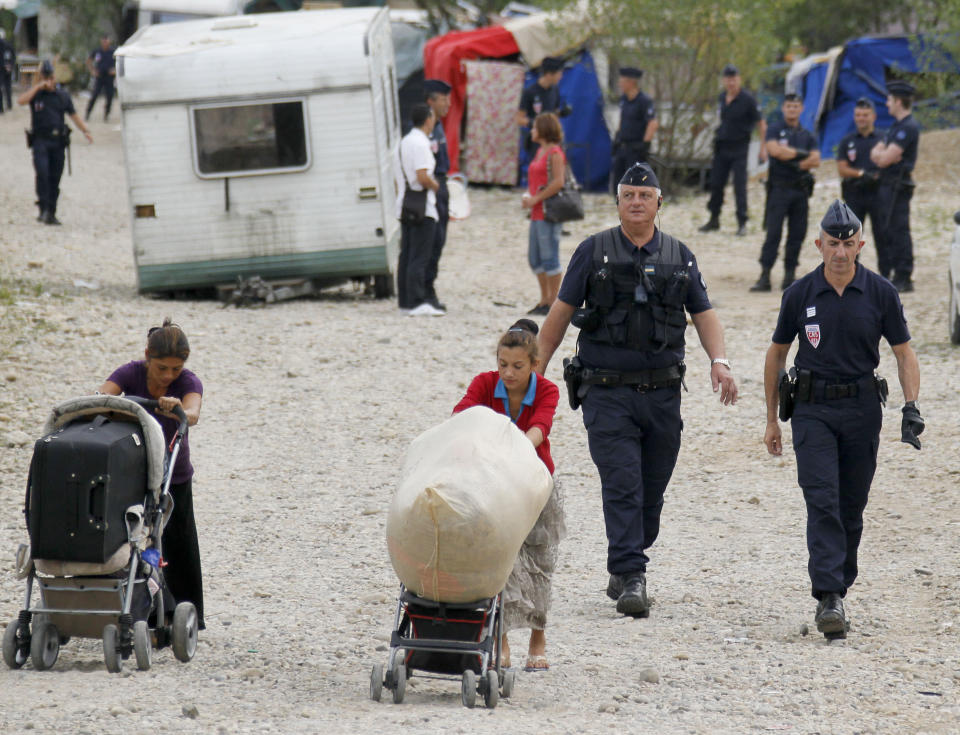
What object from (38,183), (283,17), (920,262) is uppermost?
(283,17)

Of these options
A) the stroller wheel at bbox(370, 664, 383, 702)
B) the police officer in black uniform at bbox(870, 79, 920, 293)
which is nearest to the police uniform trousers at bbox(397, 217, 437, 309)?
the police officer in black uniform at bbox(870, 79, 920, 293)

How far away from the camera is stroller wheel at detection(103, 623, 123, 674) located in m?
4.89

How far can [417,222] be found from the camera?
12.6 metres

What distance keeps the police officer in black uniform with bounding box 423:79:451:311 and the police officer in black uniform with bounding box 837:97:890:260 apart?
4025 mm

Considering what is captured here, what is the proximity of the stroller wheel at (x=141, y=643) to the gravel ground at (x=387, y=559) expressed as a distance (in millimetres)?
96

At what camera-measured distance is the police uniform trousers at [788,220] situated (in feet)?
45.1

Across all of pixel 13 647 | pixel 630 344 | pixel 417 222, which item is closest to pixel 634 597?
pixel 630 344

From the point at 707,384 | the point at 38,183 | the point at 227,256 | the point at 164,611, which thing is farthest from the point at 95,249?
the point at 164,611

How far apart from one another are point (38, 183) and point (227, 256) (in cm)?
633

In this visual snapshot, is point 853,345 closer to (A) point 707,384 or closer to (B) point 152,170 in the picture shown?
(A) point 707,384

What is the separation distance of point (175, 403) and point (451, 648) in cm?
145

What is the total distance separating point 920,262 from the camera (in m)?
16.5

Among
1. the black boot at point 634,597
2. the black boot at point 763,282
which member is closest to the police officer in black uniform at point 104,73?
the black boot at point 763,282

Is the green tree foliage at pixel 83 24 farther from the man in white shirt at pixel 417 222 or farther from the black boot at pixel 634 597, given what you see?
the black boot at pixel 634 597
